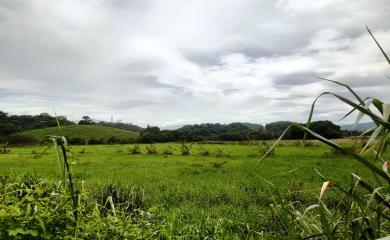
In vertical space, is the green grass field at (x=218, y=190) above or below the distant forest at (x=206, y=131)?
below

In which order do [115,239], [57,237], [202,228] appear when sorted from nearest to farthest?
[57,237], [115,239], [202,228]

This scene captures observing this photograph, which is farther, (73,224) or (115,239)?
(115,239)

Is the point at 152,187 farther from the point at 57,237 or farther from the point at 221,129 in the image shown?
the point at 221,129

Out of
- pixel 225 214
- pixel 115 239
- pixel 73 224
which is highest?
pixel 73 224

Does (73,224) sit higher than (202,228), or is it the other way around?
(73,224)

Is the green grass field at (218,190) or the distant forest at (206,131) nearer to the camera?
the green grass field at (218,190)

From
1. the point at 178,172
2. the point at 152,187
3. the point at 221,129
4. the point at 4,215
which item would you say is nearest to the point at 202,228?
the point at 4,215

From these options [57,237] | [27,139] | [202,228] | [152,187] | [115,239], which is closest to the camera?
[57,237]

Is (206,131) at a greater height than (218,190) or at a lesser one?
greater

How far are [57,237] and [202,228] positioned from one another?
112 inches

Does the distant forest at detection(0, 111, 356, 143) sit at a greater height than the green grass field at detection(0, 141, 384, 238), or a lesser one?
greater

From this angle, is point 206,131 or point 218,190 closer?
point 218,190

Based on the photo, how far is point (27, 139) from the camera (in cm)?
5122

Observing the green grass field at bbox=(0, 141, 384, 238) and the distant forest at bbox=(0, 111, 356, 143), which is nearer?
the green grass field at bbox=(0, 141, 384, 238)
